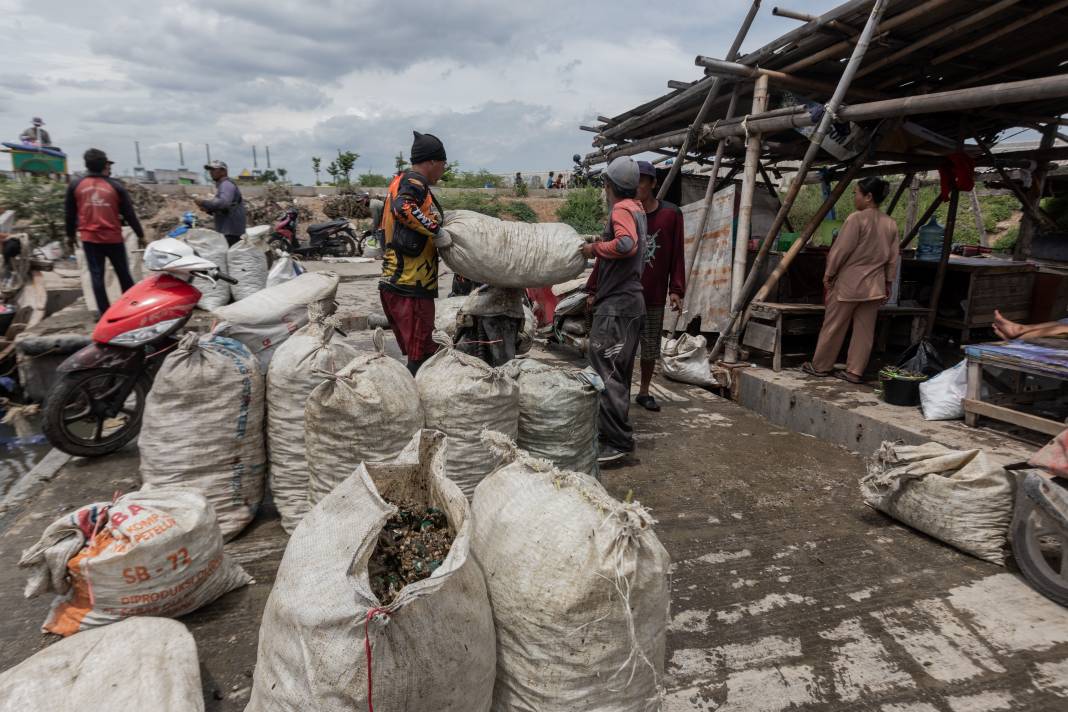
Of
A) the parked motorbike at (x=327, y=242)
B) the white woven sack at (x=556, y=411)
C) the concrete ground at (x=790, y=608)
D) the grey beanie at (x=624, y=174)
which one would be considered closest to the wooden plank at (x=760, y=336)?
the concrete ground at (x=790, y=608)

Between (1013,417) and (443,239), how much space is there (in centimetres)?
356

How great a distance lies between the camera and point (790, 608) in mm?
2236

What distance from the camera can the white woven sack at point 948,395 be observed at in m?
3.94

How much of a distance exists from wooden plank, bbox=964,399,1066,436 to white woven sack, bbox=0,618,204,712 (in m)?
4.07

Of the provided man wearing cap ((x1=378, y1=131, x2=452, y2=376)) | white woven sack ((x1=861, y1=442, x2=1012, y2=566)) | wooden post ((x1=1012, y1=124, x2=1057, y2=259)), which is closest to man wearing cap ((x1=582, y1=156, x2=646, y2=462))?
man wearing cap ((x1=378, y1=131, x2=452, y2=376))

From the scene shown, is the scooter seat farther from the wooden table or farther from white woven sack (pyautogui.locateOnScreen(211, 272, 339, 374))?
the wooden table

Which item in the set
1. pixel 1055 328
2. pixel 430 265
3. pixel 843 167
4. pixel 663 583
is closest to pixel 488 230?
pixel 430 265

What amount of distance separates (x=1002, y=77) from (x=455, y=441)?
605cm

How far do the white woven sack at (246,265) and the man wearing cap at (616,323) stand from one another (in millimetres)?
3367

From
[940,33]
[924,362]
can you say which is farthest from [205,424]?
[940,33]

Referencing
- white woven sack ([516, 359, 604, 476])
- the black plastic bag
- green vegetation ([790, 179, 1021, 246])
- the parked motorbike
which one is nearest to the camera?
white woven sack ([516, 359, 604, 476])

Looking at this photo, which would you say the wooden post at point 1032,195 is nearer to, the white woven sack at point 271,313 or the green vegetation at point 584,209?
the white woven sack at point 271,313

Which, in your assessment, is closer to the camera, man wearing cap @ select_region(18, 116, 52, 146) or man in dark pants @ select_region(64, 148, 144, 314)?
man in dark pants @ select_region(64, 148, 144, 314)

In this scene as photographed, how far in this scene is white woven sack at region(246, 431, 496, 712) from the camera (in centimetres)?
117
